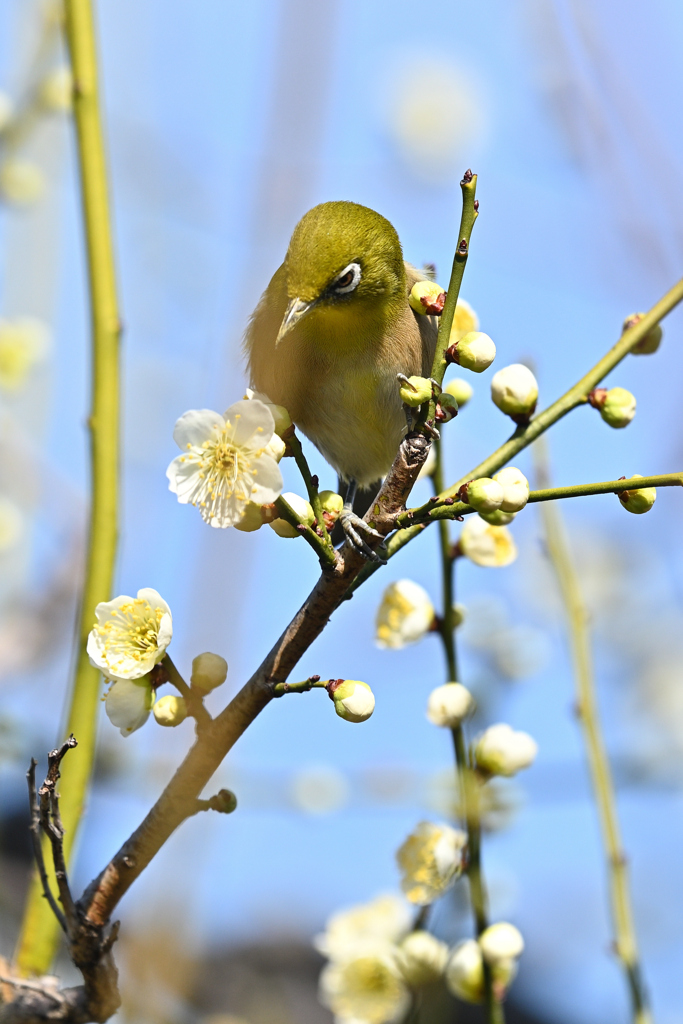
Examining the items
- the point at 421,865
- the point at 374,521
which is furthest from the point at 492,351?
the point at 421,865

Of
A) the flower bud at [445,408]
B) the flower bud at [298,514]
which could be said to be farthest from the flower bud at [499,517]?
the flower bud at [298,514]

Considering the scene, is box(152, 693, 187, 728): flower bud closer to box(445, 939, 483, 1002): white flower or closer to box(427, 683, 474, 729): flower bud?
box(427, 683, 474, 729): flower bud

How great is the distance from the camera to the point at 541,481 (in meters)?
2.58

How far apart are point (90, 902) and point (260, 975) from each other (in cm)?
386

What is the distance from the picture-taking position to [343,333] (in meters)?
2.88

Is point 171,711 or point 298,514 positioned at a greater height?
point 298,514

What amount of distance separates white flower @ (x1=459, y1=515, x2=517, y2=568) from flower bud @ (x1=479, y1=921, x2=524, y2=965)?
0.77m

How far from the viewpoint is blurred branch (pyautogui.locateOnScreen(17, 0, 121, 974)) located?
1905 millimetres

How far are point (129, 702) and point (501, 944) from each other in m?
0.96

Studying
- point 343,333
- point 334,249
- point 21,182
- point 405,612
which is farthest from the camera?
point 21,182

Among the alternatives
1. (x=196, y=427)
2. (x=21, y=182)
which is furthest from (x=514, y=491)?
(x=21, y=182)

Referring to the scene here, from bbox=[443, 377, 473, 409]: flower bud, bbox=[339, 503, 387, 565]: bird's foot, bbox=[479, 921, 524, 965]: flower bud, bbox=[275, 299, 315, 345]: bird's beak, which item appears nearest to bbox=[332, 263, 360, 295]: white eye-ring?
bbox=[275, 299, 315, 345]: bird's beak

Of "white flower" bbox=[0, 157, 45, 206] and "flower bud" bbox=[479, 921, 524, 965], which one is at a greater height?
"white flower" bbox=[0, 157, 45, 206]

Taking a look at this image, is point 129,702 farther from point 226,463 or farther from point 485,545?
point 485,545
